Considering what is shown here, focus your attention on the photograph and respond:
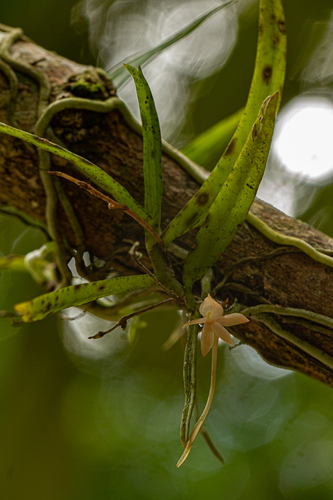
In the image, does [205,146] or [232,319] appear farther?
[205,146]

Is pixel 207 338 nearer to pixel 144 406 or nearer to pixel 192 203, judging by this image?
pixel 192 203

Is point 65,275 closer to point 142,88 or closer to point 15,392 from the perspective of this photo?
point 142,88

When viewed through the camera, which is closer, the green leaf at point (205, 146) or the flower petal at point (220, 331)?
the flower petal at point (220, 331)

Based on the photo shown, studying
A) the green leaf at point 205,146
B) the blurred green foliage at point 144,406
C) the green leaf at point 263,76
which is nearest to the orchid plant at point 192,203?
the green leaf at point 263,76

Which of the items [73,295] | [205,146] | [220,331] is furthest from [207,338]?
[205,146]

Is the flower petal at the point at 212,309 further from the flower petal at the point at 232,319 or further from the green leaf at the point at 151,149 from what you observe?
the green leaf at the point at 151,149

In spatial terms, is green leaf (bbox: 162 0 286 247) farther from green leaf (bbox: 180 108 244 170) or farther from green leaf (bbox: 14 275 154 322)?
green leaf (bbox: 180 108 244 170)
